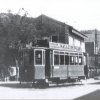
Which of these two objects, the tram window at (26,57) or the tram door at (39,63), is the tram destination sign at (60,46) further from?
the tram window at (26,57)

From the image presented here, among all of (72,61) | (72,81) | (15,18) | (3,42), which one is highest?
(15,18)

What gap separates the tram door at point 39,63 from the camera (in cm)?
1953

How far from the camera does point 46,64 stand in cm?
2044

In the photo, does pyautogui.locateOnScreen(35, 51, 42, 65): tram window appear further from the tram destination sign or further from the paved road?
the paved road

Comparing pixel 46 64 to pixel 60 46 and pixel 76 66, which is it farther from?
pixel 76 66

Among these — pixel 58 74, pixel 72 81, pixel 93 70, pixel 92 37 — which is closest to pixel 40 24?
pixel 93 70

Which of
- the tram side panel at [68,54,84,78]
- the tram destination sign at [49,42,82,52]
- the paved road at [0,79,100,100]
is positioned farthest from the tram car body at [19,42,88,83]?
the paved road at [0,79,100,100]

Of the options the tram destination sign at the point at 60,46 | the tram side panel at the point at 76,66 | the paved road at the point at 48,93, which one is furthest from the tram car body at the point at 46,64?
the paved road at the point at 48,93

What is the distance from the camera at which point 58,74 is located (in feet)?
69.1

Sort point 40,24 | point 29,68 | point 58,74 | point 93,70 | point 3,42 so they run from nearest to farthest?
point 29,68 → point 58,74 → point 3,42 → point 40,24 → point 93,70

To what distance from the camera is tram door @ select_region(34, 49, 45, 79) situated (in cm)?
1953

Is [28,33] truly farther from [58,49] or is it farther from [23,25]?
[58,49]

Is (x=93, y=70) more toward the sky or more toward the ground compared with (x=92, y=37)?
more toward the ground

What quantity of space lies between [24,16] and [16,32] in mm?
2116
